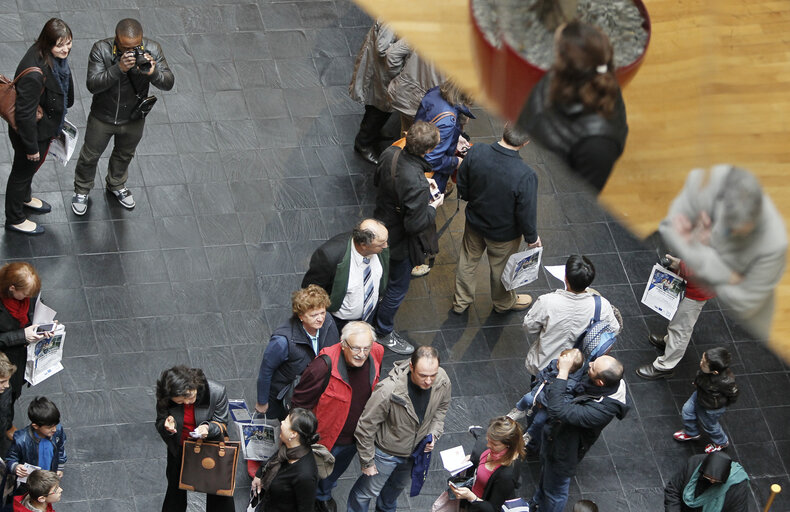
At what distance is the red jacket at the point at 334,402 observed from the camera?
237 inches

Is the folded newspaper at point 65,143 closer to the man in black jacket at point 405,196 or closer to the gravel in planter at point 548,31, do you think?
the man in black jacket at point 405,196

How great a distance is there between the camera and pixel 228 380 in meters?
7.30

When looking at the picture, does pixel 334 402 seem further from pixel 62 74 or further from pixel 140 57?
pixel 62 74

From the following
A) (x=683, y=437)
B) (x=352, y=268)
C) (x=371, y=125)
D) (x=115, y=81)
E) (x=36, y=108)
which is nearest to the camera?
(x=352, y=268)

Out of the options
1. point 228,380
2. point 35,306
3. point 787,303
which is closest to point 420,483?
point 228,380

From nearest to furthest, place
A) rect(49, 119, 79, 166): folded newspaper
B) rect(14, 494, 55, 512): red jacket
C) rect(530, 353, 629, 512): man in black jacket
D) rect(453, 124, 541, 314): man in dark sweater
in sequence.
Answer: rect(14, 494, 55, 512): red jacket → rect(530, 353, 629, 512): man in black jacket → rect(453, 124, 541, 314): man in dark sweater → rect(49, 119, 79, 166): folded newspaper

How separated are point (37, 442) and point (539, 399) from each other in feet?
9.65

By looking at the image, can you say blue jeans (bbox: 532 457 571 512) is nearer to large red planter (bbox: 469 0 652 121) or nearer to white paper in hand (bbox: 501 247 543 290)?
white paper in hand (bbox: 501 247 543 290)

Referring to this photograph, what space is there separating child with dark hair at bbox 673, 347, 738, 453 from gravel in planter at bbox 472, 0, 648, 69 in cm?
515

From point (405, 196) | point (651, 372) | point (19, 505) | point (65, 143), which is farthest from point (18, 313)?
point (651, 372)

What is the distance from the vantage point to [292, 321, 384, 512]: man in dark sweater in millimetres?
5926

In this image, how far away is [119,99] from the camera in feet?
24.7

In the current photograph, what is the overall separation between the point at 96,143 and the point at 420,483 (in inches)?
134

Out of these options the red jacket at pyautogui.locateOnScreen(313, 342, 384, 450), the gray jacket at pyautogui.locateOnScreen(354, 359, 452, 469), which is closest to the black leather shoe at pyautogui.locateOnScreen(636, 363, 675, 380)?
the gray jacket at pyautogui.locateOnScreen(354, 359, 452, 469)
